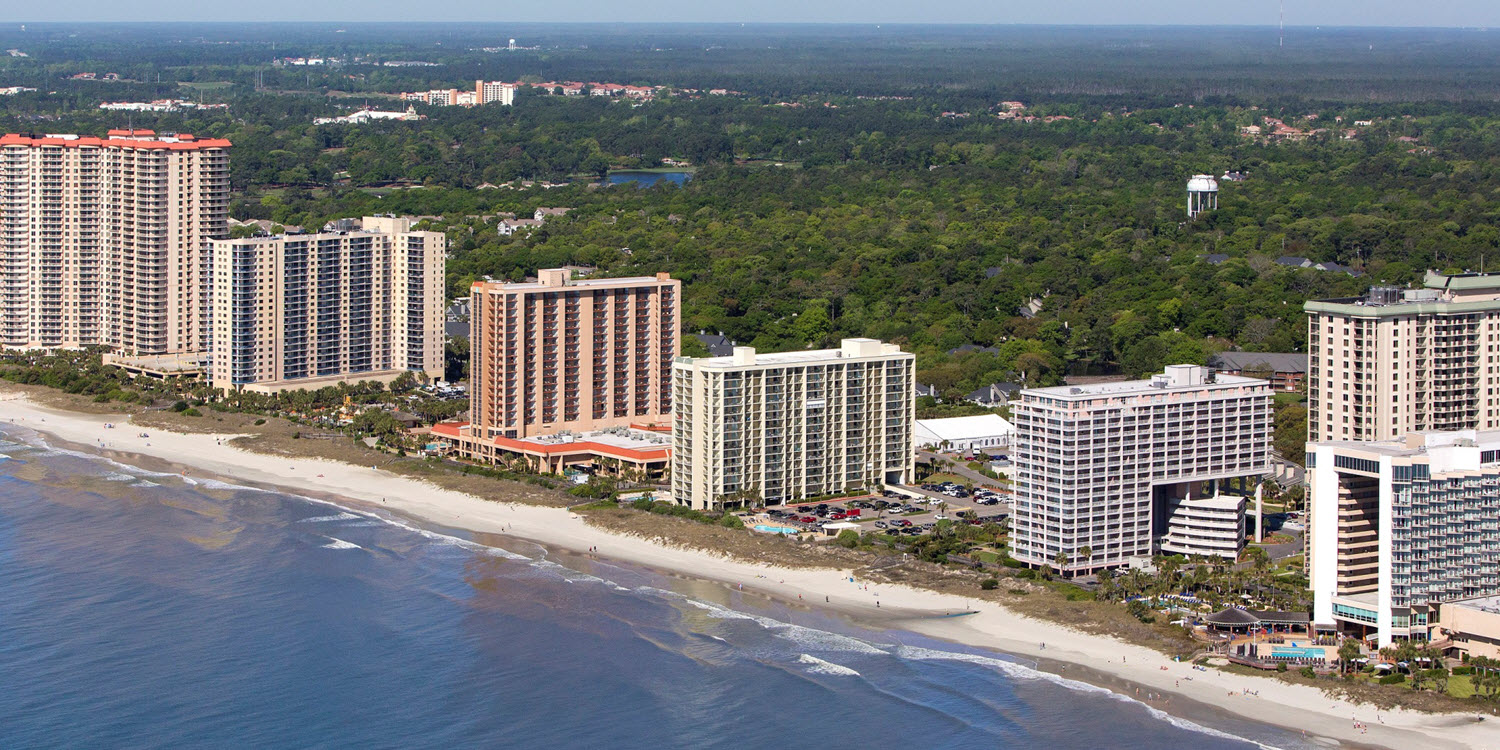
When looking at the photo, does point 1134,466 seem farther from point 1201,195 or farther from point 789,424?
point 1201,195

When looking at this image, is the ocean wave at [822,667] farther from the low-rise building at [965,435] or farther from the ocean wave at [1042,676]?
the low-rise building at [965,435]

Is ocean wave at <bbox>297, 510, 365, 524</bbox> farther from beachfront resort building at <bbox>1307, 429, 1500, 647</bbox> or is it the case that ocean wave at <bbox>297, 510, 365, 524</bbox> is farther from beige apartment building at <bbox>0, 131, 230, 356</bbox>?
beachfront resort building at <bbox>1307, 429, 1500, 647</bbox>

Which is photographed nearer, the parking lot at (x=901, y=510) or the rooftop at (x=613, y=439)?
the parking lot at (x=901, y=510)

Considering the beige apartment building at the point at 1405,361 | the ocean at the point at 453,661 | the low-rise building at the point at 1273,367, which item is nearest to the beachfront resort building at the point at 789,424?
the ocean at the point at 453,661

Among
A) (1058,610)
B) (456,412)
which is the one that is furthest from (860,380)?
(456,412)

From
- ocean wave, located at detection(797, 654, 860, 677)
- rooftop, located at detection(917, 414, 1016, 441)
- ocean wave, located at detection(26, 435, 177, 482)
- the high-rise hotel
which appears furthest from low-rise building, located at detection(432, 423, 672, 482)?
the high-rise hotel

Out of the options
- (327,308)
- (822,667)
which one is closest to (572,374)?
(327,308)
